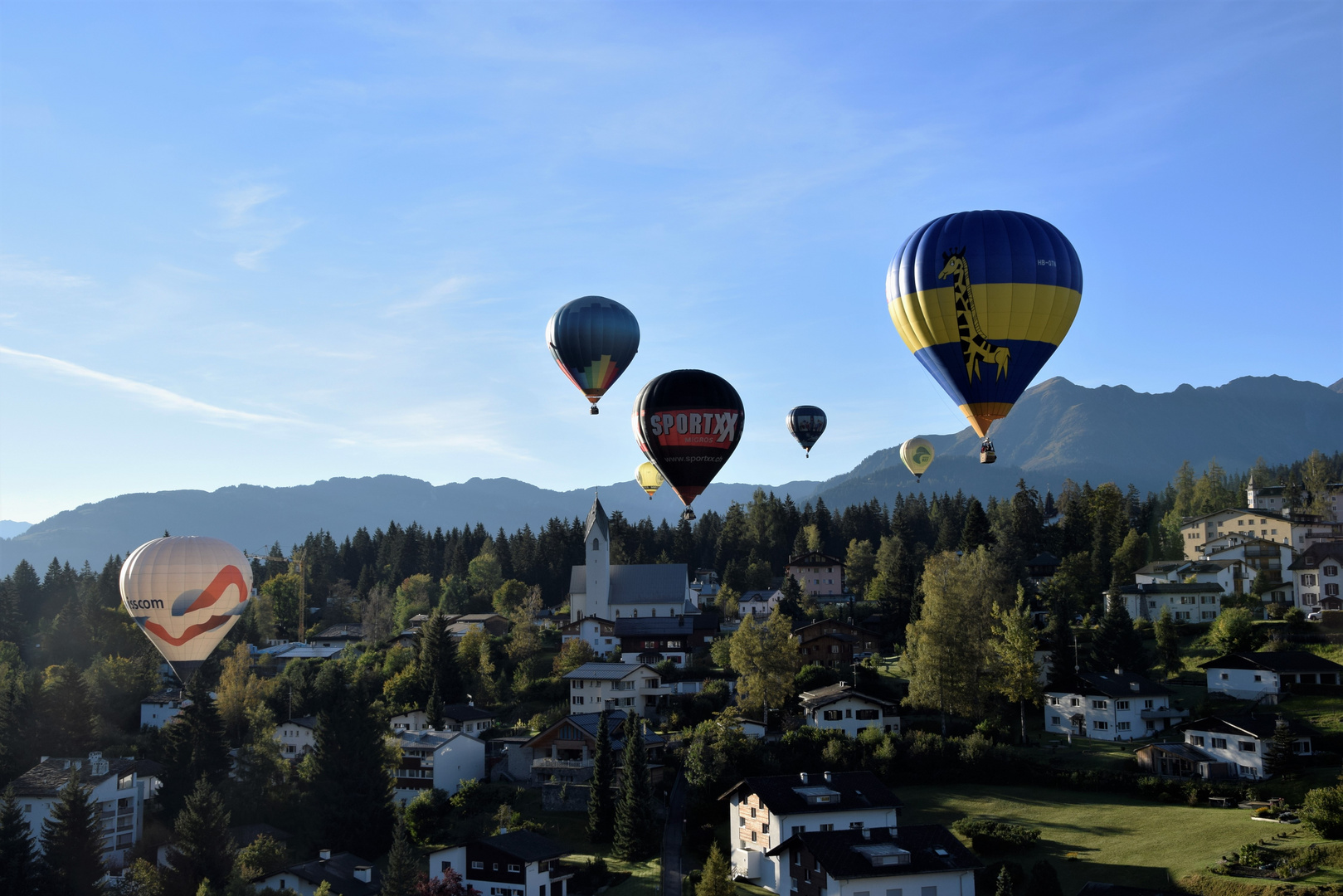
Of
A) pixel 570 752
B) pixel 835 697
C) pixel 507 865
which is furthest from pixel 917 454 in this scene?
pixel 507 865

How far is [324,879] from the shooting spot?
4612 centimetres

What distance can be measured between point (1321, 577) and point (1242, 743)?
27043 mm

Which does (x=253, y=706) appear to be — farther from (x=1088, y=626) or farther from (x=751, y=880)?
(x=1088, y=626)

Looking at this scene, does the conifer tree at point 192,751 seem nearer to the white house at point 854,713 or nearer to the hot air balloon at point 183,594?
the hot air balloon at point 183,594

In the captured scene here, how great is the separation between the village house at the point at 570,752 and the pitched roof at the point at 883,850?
16.7 m

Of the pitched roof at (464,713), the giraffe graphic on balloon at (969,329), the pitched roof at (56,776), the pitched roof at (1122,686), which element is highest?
the giraffe graphic on balloon at (969,329)

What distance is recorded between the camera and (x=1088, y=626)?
71.1 m

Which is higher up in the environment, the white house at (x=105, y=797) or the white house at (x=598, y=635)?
the white house at (x=598, y=635)

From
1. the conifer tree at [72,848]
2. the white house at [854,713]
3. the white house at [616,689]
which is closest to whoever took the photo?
the conifer tree at [72,848]

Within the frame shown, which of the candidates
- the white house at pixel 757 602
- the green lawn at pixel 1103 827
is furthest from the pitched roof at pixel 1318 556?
the white house at pixel 757 602

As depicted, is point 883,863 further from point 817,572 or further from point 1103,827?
point 817,572

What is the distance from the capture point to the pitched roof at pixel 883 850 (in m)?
37.2

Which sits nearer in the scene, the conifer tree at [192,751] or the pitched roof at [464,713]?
the conifer tree at [192,751]

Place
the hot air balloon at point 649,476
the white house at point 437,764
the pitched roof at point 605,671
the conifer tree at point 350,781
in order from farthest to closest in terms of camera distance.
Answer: the hot air balloon at point 649,476
the pitched roof at point 605,671
the white house at point 437,764
the conifer tree at point 350,781
